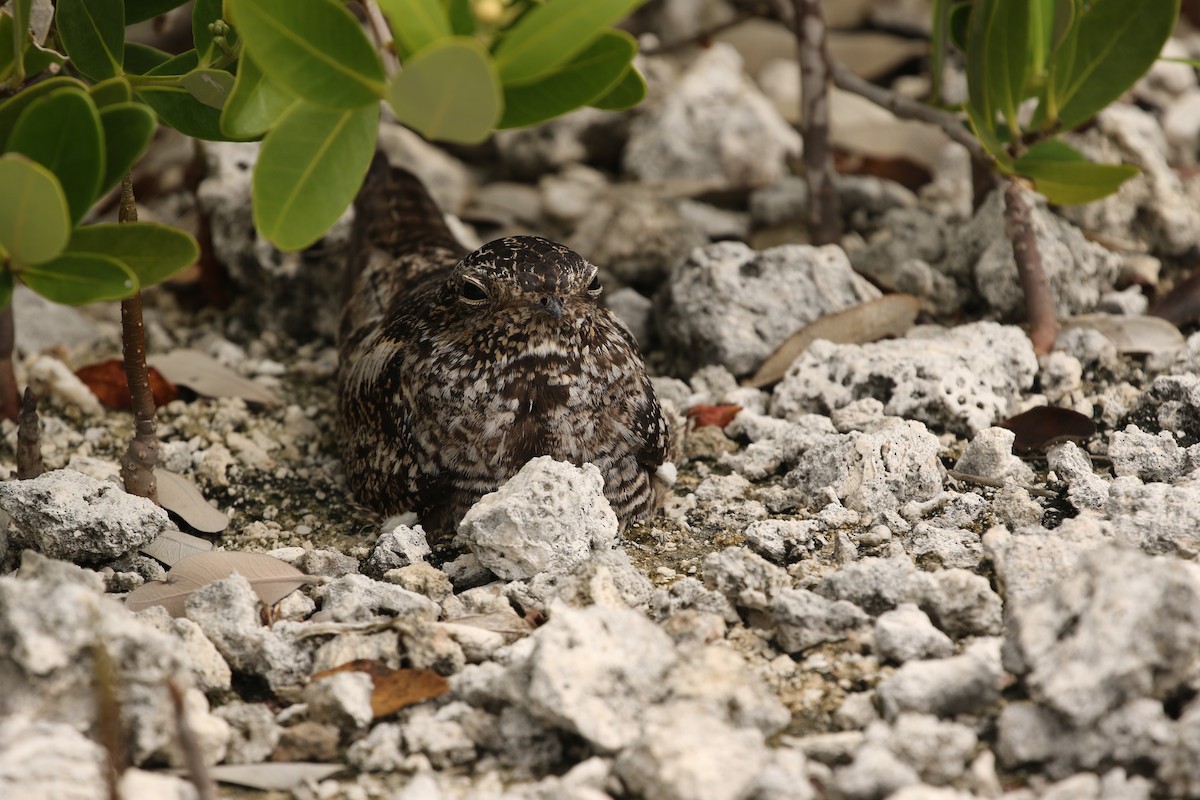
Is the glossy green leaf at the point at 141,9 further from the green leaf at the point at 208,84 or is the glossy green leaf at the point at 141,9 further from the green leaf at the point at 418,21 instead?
the green leaf at the point at 418,21

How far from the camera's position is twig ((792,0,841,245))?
4.25 m

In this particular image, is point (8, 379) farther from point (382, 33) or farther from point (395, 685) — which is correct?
point (395, 685)

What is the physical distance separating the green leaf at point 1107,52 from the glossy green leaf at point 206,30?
6.68 ft

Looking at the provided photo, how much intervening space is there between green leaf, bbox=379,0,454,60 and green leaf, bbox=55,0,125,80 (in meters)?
0.87

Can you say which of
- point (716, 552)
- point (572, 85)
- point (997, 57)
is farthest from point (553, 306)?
point (997, 57)

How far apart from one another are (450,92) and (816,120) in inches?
98.3

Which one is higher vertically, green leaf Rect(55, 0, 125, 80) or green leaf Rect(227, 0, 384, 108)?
green leaf Rect(227, 0, 384, 108)

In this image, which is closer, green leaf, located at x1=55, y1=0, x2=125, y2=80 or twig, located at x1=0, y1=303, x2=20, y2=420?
green leaf, located at x1=55, y1=0, x2=125, y2=80

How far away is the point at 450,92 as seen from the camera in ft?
6.77

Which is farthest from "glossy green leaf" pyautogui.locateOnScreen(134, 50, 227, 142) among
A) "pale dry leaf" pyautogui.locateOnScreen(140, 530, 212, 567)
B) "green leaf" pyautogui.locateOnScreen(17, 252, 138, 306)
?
"pale dry leaf" pyautogui.locateOnScreen(140, 530, 212, 567)

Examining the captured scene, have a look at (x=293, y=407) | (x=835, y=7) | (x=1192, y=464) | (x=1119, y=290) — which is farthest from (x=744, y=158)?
(x=1192, y=464)

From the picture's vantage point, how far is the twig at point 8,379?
363cm

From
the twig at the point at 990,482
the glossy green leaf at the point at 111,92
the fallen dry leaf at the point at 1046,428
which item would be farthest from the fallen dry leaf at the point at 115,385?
the fallen dry leaf at the point at 1046,428

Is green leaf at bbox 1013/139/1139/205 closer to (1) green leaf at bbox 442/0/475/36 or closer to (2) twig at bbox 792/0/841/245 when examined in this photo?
(2) twig at bbox 792/0/841/245
